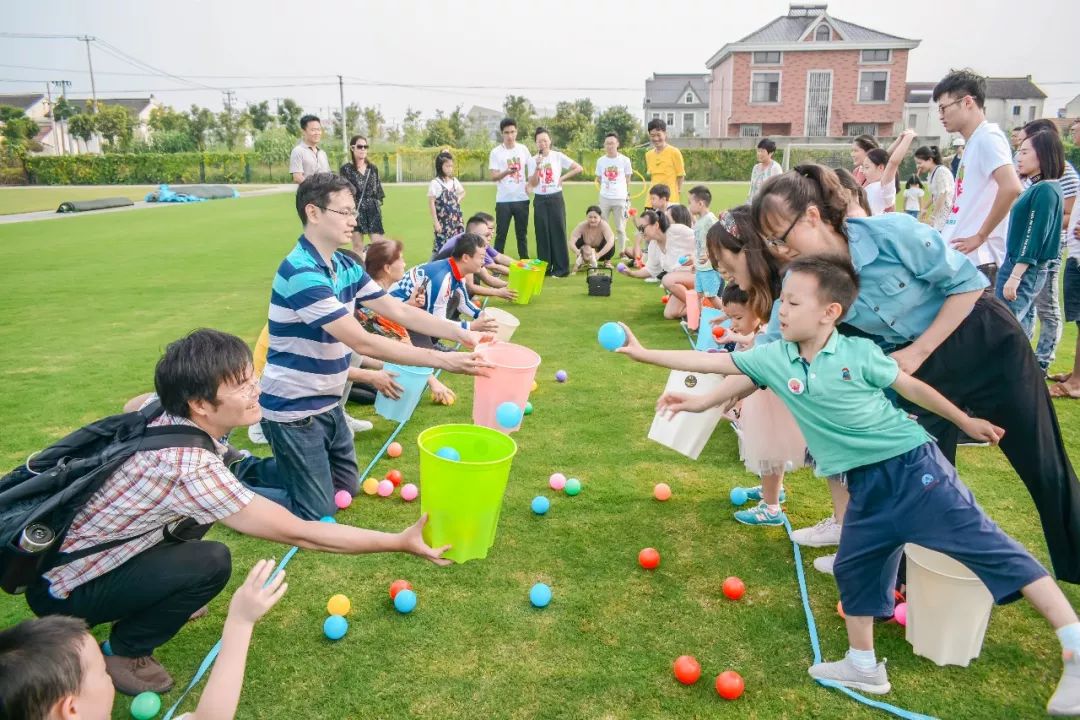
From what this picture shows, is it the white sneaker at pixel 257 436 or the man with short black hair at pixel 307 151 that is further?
the man with short black hair at pixel 307 151

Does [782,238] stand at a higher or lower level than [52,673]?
higher

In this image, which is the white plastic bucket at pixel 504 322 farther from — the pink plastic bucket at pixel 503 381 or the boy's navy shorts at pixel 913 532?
the boy's navy shorts at pixel 913 532

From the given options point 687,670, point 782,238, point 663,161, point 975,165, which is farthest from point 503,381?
point 663,161

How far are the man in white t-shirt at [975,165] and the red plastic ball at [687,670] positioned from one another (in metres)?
2.88

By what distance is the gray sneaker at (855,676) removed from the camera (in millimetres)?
2580

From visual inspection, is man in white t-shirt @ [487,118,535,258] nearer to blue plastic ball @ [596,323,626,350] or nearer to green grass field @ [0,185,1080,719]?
green grass field @ [0,185,1080,719]

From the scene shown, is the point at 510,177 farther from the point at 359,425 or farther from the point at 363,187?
the point at 359,425

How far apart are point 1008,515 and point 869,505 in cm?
191

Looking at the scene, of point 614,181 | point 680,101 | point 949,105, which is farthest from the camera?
point 680,101

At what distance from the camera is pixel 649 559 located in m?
3.40

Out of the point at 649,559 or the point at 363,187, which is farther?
the point at 363,187

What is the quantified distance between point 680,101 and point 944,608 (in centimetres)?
7040

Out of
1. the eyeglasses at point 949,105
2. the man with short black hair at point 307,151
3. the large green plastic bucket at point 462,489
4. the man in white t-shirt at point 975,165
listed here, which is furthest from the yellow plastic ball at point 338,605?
the man with short black hair at point 307,151

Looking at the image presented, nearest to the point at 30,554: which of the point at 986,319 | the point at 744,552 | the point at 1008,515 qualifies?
the point at 744,552
